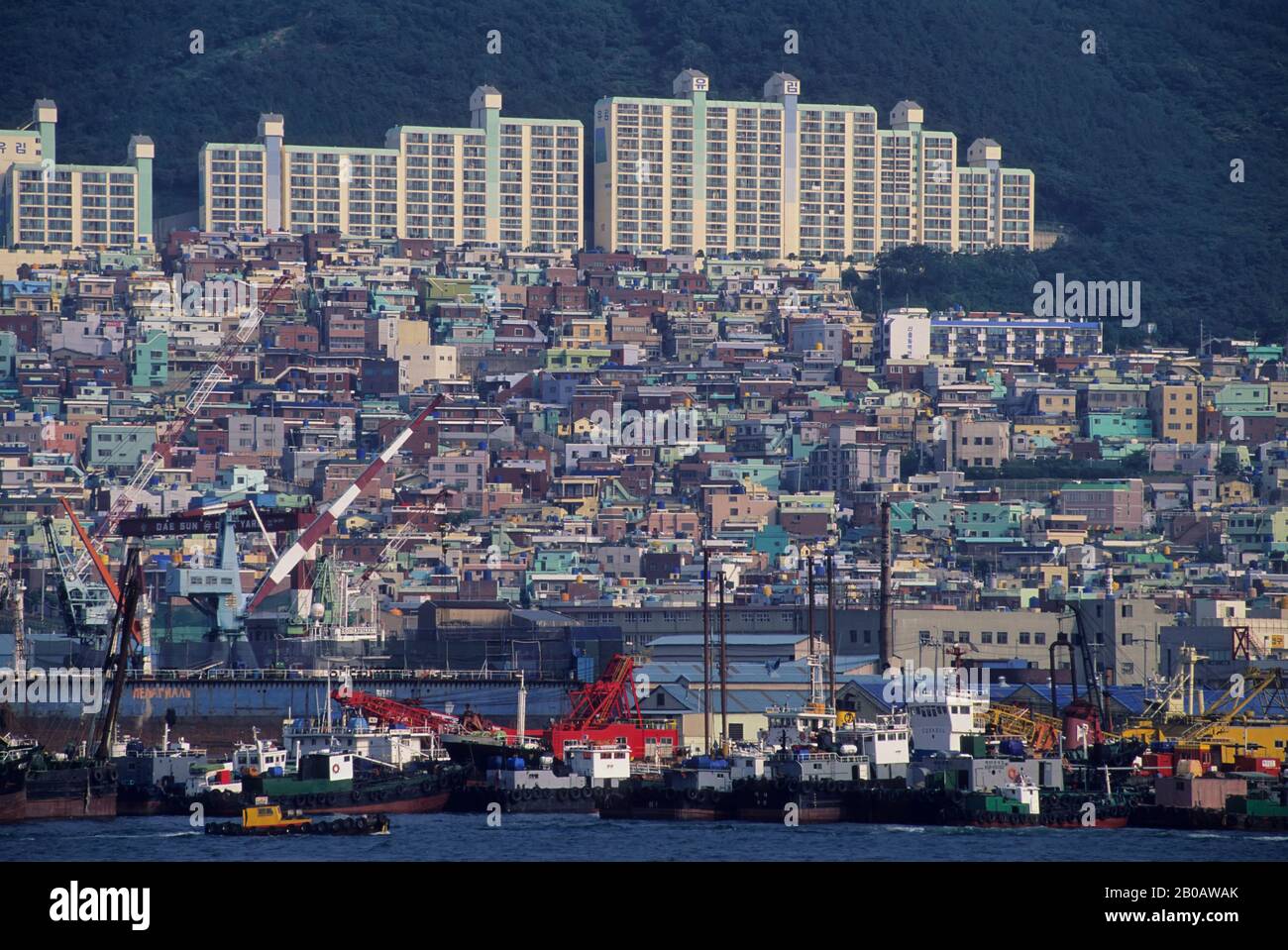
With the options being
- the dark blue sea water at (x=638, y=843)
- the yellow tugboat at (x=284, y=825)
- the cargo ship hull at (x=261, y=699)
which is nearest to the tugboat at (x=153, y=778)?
the dark blue sea water at (x=638, y=843)

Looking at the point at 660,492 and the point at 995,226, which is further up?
the point at 995,226

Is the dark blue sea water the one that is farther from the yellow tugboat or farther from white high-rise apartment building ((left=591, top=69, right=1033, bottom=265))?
white high-rise apartment building ((left=591, top=69, right=1033, bottom=265))

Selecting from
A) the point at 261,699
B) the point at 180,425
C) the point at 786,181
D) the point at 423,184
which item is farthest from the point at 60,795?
the point at 786,181

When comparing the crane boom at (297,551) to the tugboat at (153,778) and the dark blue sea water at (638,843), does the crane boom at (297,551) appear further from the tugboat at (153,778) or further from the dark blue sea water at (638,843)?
the dark blue sea water at (638,843)

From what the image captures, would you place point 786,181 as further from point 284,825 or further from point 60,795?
point 284,825

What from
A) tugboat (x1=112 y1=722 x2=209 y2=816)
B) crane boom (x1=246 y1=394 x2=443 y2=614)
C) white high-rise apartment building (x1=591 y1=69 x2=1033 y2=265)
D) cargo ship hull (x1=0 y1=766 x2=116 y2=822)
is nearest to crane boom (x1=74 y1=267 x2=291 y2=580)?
crane boom (x1=246 y1=394 x2=443 y2=614)
